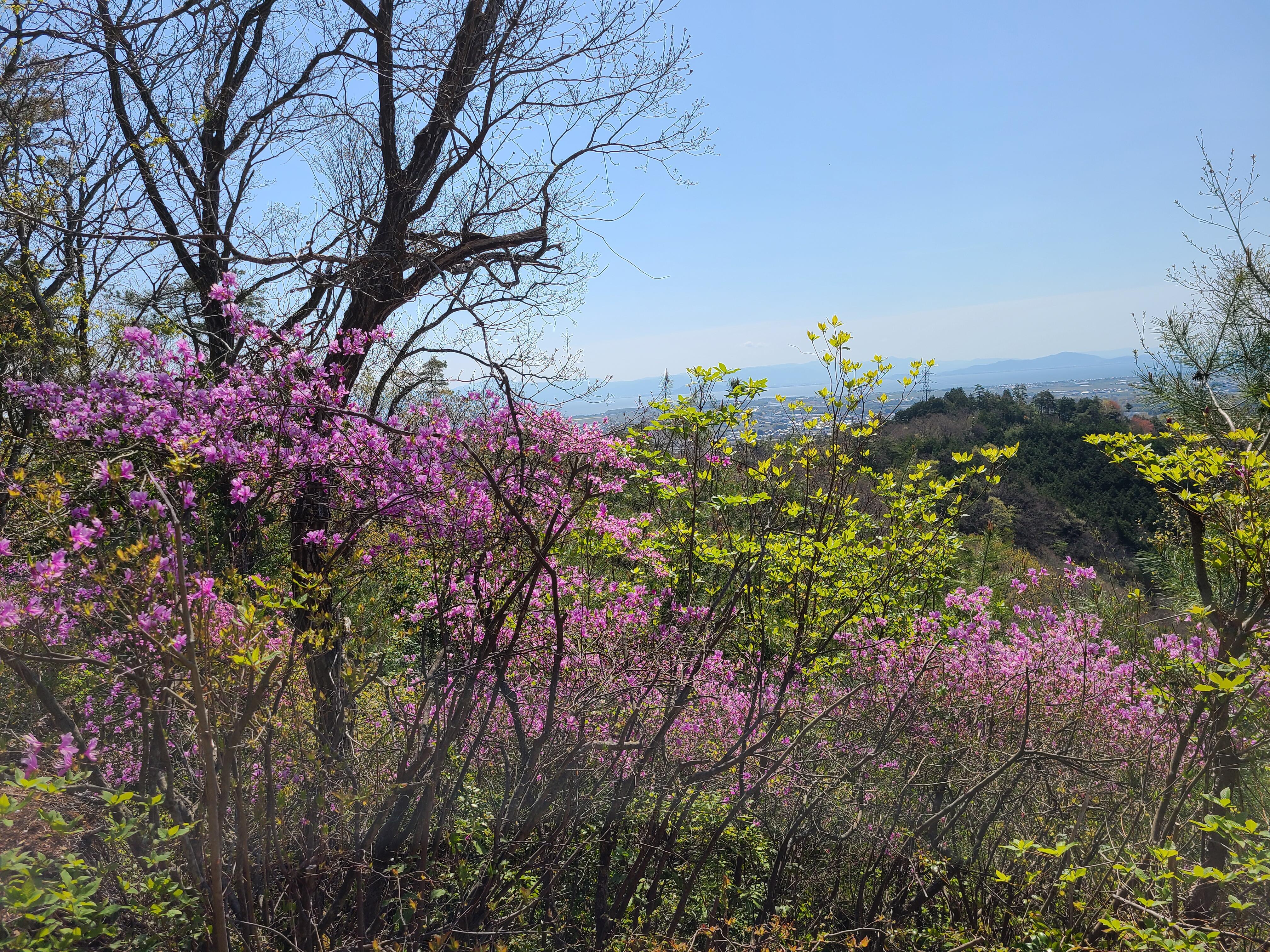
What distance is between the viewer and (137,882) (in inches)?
79.0

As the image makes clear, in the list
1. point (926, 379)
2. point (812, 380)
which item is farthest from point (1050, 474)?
point (812, 380)

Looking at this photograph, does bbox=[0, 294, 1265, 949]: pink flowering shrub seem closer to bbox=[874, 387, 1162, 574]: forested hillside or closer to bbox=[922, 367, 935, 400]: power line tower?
bbox=[922, 367, 935, 400]: power line tower

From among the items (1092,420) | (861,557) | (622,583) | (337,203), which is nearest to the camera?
(622,583)

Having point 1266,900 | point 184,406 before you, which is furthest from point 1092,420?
point 184,406

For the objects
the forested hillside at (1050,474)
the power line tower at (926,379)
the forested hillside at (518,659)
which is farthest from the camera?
the forested hillside at (1050,474)

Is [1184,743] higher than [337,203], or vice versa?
[337,203]

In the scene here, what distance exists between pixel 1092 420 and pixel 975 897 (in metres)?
35.5

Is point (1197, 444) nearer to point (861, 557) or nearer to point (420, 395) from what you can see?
point (861, 557)

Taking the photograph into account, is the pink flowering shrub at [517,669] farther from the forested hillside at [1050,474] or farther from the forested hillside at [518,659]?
the forested hillside at [1050,474]

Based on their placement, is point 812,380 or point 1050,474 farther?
point 812,380

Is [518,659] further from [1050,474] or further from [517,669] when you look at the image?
[1050,474]

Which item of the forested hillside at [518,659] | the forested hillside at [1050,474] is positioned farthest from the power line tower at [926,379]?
the forested hillside at [1050,474]

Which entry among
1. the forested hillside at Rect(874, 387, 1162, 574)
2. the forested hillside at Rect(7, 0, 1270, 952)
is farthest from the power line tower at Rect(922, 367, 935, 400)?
the forested hillside at Rect(874, 387, 1162, 574)

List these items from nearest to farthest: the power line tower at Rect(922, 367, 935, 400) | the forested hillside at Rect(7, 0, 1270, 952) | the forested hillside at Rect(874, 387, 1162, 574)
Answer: the forested hillside at Rect(7, 0, 1270, 952)
the power line tower at Rect(922, 367, 935, 400)
the forested hillside at Rect(874, 387, 1162, 574)
